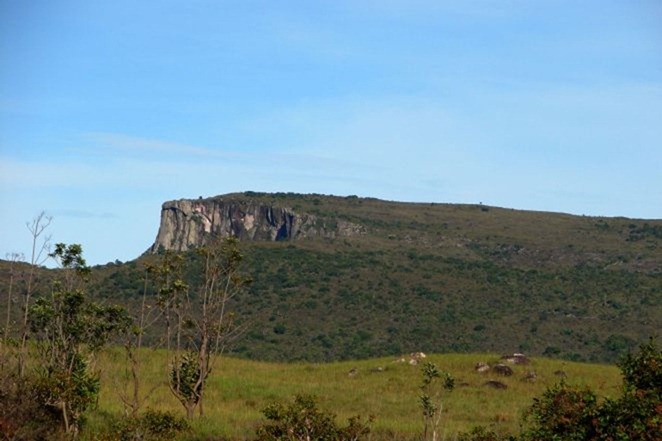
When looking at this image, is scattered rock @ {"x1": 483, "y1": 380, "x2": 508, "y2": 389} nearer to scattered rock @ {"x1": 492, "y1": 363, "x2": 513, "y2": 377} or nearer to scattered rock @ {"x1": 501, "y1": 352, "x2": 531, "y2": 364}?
scattered rock @ {"x1": 492, "y1": 363, "x2": 513, "y2": 377}

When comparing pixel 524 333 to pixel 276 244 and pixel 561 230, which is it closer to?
pixel 276 244

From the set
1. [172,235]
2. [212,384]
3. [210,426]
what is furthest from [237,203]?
[210,426]

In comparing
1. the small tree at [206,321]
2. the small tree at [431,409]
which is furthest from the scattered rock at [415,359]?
the small tree at [206,321]

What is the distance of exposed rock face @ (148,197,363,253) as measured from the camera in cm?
14675

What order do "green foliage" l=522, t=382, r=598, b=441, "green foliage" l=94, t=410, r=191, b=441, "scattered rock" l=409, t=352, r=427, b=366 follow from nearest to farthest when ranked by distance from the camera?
"green foliage" l=522, t=382, r=598, b=441
"green foliage" l=94, t=410, r=191, b=441
"scattered rock" l=409, t=352, r=427, b=366

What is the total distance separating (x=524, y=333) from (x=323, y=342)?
1840 cm

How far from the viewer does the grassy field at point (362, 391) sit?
39.6 metres

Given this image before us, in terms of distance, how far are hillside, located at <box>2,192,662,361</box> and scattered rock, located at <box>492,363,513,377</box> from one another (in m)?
21.1

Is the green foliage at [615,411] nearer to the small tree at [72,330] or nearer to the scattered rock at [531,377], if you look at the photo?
the small tree at [72,330]

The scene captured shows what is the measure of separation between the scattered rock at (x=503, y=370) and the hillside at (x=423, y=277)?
21134 millimetres

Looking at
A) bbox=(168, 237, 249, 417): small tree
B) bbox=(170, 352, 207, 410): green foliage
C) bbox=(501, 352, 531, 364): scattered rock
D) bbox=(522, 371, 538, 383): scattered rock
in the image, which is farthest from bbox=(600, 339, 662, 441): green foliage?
bbox=(501, 352, 531, 364): scattered rock

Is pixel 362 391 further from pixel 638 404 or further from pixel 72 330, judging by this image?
pixel 638 404

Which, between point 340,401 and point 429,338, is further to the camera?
point 429,338

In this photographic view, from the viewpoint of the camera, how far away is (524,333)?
302 feet
